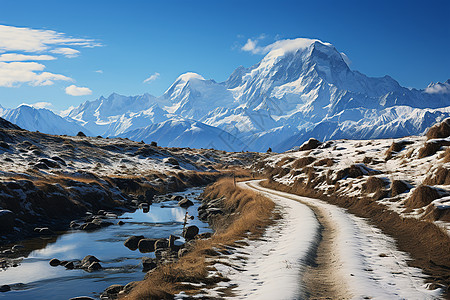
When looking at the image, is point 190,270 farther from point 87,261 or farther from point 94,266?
point 87,261

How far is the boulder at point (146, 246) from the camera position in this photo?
25203mm

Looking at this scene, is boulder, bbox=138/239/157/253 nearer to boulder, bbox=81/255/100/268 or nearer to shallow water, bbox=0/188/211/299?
shallow water, bbox=0/188/211/299

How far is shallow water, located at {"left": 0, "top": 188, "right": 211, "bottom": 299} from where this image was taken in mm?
17078

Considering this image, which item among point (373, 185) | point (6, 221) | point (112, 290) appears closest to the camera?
point (112, 290)

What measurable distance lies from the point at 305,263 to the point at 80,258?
50.8ft

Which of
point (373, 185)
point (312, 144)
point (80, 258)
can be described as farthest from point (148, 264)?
point (312, 144)

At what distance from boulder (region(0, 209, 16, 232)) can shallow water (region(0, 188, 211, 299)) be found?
284 centimetres

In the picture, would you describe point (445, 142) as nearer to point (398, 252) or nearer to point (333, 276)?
point (398, 252)

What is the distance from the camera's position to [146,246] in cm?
2538

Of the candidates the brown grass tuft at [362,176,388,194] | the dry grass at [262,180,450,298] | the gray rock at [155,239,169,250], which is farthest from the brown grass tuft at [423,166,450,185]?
the gray rock at [155,239,169,250]

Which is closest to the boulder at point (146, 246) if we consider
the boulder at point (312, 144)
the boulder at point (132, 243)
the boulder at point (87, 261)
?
the boulder at point (132, 243)

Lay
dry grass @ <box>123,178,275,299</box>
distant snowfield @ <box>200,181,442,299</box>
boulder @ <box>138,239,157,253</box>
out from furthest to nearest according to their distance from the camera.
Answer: boulder @ <box>138,239,157,253</box>, dry grass @ <box>123,178,275,299</box>, distant snowfield @ <box>200,181,442,299</box>

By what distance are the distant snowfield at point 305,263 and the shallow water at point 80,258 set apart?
682 centimetres

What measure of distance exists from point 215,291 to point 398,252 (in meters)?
9.01
